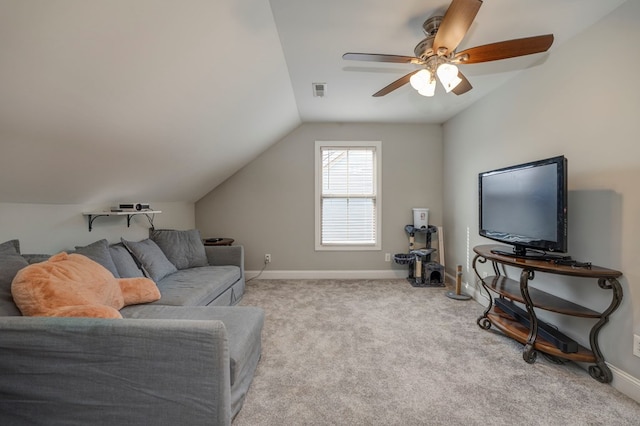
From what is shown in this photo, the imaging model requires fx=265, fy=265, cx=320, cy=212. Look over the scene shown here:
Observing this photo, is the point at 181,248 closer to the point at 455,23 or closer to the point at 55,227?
the point at 55,227

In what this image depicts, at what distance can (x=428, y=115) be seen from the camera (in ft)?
12.6

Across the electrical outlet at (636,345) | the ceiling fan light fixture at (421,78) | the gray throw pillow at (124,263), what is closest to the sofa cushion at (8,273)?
the gray throw pillow at (124,263)

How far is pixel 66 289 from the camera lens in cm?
145

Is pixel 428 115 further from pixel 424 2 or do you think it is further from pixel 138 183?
pixel 138 183

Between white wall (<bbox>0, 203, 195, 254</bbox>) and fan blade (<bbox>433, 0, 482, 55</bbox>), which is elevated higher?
fan blade (<bbox>433, 0, 482, 55</bbox>)

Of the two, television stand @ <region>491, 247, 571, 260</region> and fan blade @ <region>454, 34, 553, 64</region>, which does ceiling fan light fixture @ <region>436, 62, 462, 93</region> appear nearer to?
fan blade @ <region>454, 34, 553, 64</region>

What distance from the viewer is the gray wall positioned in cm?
427

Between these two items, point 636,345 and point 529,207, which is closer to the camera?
point 636,345

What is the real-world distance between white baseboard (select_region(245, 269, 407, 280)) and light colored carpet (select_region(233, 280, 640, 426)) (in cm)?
130

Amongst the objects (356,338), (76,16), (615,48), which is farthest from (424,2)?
(356,338)

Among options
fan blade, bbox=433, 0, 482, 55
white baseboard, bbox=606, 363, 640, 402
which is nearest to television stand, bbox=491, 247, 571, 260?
white baseboard, bbox=606, 363, 640, 402

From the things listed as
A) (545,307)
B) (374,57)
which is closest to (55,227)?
(374,57)

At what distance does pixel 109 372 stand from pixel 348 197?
11.7 ft

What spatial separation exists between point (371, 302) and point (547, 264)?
1.84 meters
